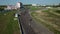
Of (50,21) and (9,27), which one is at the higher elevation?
(9,27)

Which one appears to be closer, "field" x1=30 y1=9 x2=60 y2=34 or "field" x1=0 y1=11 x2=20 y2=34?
"field" x1=0 y1=11 x2=20 y2=34

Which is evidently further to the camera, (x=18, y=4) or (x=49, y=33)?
(x=18, y=4)

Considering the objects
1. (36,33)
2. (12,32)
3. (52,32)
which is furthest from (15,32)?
(52,32)

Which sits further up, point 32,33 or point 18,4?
point 32,33

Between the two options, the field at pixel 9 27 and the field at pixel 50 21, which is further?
the field at pixel 50 21

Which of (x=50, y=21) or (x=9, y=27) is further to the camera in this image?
(x=50, y=21)

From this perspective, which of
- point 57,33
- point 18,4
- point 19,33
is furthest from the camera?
point 18,4

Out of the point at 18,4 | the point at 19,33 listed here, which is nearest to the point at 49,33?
the point at 19,33

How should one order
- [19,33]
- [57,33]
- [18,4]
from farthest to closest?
1. [18,4]
2. [57,33]
3. [19,33]

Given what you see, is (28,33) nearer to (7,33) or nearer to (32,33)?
(32,33)
